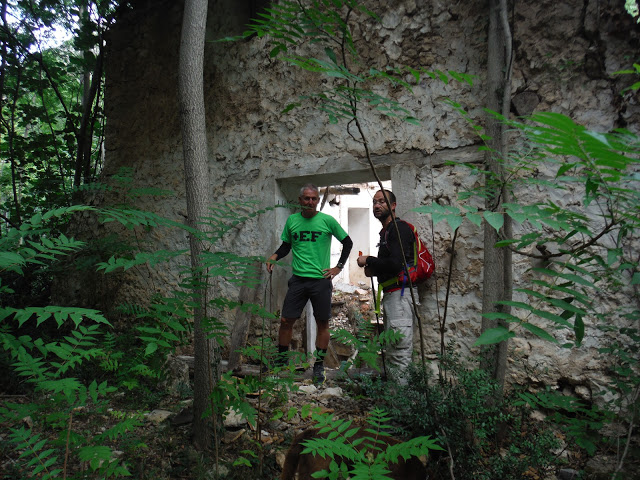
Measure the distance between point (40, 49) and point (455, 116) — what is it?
6238mm

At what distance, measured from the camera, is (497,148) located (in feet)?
9.50

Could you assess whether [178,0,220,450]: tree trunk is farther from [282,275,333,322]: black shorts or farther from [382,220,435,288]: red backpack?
[382,220,435,288]: red backpack

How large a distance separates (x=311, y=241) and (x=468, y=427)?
2014 mm

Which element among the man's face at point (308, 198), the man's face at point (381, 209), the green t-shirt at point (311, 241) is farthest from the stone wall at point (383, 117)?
the green t-shirt at point (311, 241)

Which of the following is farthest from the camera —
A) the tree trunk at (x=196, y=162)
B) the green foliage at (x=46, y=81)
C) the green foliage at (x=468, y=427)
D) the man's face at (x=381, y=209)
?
the green foliage at (x=46, y=81)

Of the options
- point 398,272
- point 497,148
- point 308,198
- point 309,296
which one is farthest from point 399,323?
point 497,148

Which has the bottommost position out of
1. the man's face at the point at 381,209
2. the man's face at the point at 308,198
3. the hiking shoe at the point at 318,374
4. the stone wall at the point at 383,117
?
the hiking shoe at the point at 318,374

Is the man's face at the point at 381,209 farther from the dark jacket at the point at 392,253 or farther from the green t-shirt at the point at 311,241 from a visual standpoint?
the green t-shirt at the point at 311,241

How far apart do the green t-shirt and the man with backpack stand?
463 mm

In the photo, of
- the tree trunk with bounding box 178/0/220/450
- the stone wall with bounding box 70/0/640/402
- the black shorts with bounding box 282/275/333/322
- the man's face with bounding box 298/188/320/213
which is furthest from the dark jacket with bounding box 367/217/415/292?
the tree trunk with bounding box 178/0/220/450

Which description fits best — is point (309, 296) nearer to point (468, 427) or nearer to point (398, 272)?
point (398, 272)

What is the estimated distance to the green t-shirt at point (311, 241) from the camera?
353 cm

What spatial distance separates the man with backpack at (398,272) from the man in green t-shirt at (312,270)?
461mm

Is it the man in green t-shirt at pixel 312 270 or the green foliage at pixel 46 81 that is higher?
the green foliage at pixel 46 81
